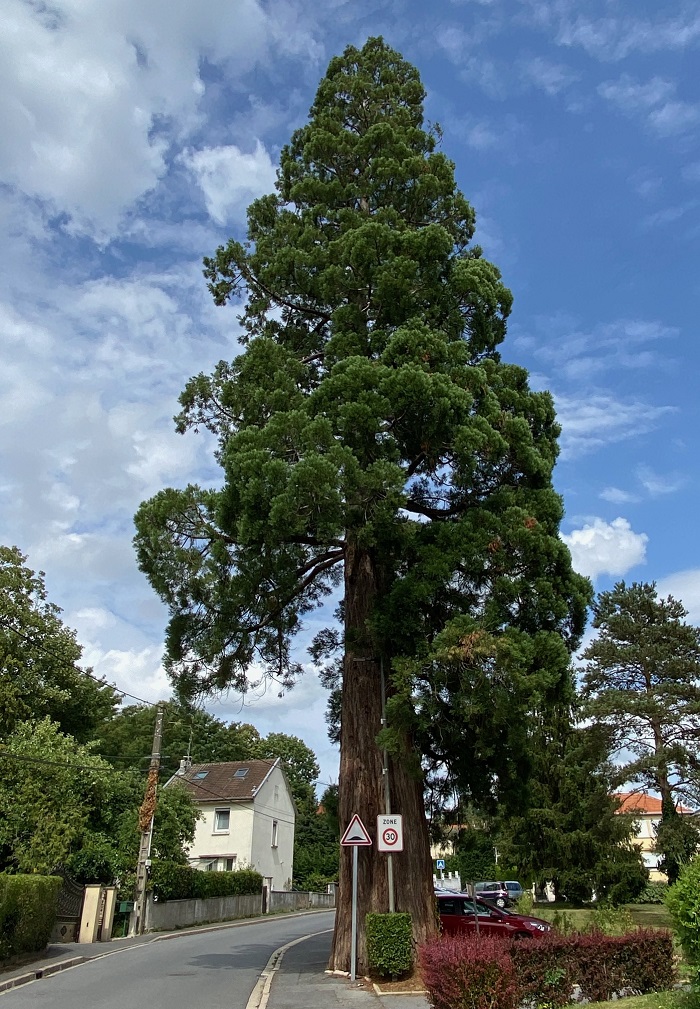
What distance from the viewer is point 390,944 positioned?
37.8 feet

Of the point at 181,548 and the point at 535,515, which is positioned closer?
the point at 535,515

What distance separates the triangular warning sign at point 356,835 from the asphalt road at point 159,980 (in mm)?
2601

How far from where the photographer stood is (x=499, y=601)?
41.1 feet

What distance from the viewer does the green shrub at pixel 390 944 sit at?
11.4 meters

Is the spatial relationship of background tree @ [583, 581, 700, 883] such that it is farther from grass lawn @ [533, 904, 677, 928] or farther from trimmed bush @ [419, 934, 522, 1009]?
trimmed bush @ [419, 934, 522, 1009]

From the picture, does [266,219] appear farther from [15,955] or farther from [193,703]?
[15,955]

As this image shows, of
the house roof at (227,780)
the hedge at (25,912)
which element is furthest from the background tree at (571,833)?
the hedge at (25,912)

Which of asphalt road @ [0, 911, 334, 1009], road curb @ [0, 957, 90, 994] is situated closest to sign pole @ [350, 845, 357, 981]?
asphalt road @ [0, 911, 334, 1009]

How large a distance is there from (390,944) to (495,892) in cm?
2421

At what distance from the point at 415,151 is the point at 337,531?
35.1 ft

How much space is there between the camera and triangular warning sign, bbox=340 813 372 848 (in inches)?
477

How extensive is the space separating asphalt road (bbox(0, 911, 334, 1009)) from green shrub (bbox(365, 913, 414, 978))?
→ 78.2 inches

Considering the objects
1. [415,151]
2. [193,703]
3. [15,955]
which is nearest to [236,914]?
[15,955]

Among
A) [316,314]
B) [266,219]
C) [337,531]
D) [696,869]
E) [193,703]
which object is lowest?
[696,869]
